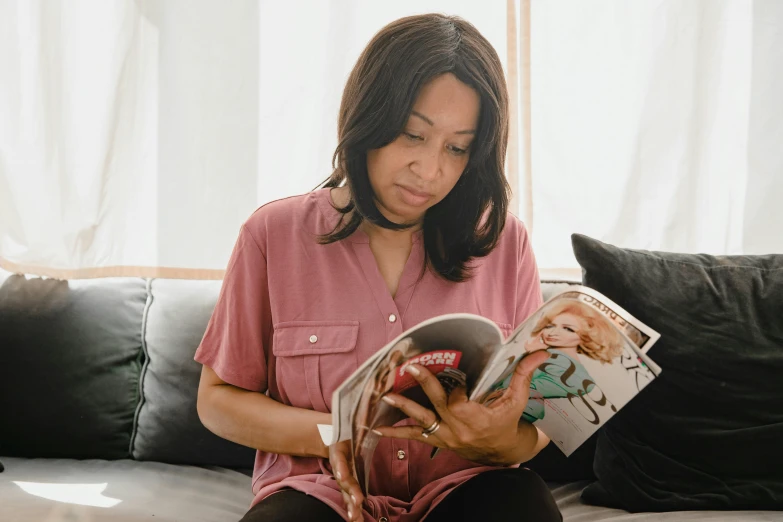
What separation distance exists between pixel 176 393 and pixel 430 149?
2.70 feet

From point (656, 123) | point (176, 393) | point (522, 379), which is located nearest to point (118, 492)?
point (176, 393)

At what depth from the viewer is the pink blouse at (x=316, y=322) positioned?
3.68ft

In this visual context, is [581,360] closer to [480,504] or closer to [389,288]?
[480,504]

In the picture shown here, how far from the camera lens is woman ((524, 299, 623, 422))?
853mm

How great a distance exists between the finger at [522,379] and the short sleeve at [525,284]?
0.29 m

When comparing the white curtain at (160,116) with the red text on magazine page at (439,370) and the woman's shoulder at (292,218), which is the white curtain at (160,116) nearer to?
the woman's shoulder at (292,218)

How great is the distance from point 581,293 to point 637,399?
656 millimetres

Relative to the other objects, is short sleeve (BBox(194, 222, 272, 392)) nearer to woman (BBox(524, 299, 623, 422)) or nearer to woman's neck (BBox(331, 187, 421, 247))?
woman's neck (BBox(331, 187, 421, 247))

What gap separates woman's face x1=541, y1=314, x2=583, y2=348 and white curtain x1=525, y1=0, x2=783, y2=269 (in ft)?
3.17

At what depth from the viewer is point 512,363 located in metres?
0.93

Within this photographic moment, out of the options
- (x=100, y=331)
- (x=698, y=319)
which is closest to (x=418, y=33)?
(x=698, y=319)

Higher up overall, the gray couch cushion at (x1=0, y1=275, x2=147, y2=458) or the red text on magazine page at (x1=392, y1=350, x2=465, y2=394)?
the red text on magazine page at (x1=392, y1=350, x2=465, y2=394)

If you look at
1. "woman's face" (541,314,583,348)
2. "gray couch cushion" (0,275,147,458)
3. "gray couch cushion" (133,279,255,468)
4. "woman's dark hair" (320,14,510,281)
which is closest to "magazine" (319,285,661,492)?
"woman's face" (541,314,583,348)

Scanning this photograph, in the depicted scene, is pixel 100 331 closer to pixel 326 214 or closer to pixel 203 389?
pixel 203 389
